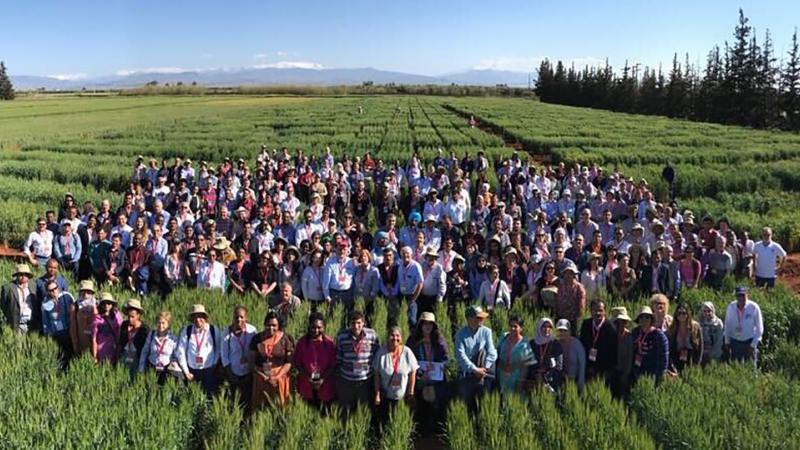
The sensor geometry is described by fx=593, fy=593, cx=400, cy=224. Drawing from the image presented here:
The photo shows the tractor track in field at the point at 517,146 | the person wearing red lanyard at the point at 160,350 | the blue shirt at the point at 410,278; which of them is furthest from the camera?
the tractor track in field at the point at 517,146

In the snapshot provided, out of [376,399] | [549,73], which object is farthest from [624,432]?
[549,73]

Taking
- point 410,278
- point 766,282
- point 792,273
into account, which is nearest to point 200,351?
point 410,278

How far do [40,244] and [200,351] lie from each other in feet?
20.2

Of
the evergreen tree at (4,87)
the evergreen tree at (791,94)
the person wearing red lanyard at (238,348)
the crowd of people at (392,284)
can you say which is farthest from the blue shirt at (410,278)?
the evergreen tree at (4,87)

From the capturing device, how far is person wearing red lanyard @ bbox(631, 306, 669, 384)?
6789 mm

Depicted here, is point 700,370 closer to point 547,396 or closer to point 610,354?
point 610,354

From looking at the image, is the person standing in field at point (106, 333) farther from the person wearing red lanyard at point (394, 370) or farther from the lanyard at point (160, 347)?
the person wearing red lanyard at point (394, 370)

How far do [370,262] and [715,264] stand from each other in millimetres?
6165

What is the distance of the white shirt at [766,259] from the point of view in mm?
10961

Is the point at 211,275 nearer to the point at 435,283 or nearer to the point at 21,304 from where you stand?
the point at 21,304

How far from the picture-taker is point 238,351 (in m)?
6.74

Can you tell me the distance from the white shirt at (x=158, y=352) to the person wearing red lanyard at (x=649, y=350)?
17.5 ft

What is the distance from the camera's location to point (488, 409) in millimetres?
6016

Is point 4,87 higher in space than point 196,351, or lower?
higher
